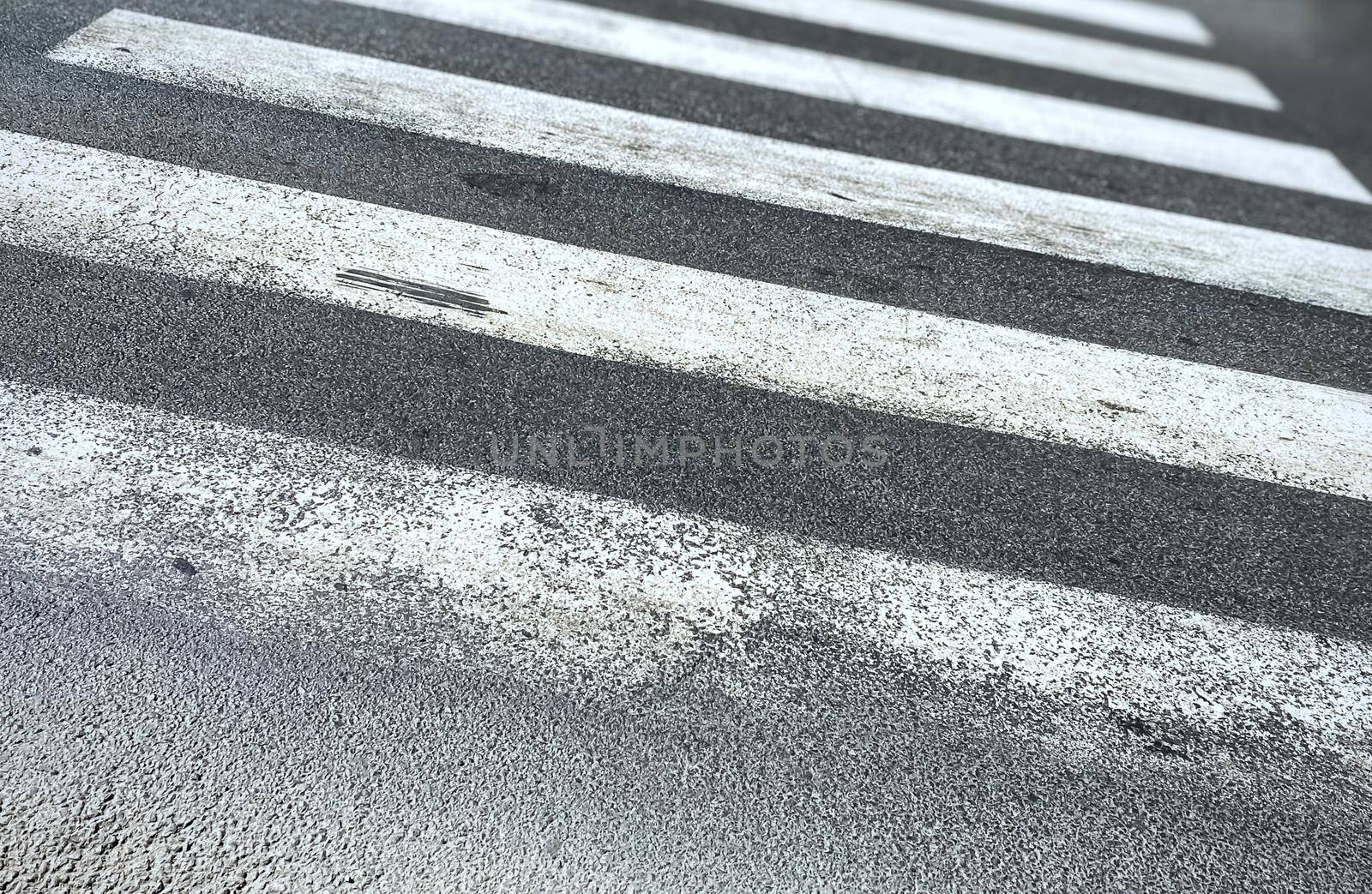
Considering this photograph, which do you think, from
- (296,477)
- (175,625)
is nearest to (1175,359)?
(296,477)

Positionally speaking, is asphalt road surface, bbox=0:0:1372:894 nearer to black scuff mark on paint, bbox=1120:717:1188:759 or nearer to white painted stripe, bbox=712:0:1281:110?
black scuff mark on paint, bbox=1120:717:1188:759

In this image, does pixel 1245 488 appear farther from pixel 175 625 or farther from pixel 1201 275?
pixel 175 625

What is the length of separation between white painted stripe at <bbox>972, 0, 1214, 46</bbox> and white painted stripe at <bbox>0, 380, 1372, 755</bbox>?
492 centimetres

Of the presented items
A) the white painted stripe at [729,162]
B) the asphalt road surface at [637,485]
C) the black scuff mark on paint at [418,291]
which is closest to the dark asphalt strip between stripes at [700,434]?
the asphalt road surface at [637,485]

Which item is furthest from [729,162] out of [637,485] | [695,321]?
[637,485]

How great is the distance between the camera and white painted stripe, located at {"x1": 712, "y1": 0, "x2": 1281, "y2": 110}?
5.81 metres

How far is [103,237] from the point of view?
10.9 feet

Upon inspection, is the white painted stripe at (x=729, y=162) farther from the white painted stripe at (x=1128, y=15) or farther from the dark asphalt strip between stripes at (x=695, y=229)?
the white painted stripe at (x=1128, y=15)

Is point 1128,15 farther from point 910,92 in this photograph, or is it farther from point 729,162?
point 729,162

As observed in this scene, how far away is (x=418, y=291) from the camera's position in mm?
3332

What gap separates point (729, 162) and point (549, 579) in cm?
230

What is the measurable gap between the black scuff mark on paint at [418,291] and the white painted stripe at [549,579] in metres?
0.68

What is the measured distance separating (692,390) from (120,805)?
5.67 feet

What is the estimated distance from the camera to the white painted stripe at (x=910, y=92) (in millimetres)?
5020
